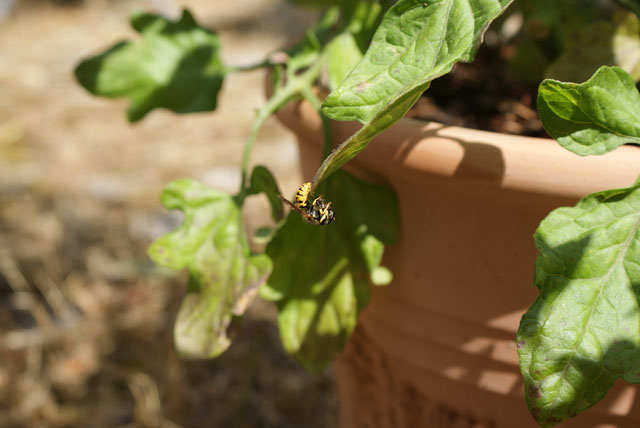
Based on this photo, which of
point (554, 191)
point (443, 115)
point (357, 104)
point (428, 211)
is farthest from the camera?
point (443, 115)

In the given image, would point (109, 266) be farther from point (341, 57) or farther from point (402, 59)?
point (402, 59)

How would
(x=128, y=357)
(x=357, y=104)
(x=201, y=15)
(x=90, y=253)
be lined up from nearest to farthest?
(x=357, y=104)
(x=128, y=357)
(x=90, y=253)
(x=201, y=15)

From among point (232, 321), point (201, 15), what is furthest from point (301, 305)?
point (201, 15)

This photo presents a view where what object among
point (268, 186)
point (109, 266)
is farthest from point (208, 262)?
point (109, 266)

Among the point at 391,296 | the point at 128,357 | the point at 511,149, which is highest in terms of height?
the point at 511,149

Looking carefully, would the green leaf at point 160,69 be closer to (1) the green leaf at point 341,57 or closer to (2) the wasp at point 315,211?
(1) the green leaf at point 341,57

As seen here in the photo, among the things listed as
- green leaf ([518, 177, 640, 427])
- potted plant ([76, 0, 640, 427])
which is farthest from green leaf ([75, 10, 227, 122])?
green leaf ([518, 177, 640, 427])

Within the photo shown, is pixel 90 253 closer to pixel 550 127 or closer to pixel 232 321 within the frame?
pixel 232 321

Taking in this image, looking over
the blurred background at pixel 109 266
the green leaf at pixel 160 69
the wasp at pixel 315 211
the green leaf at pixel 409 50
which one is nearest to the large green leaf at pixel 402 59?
the green leaf at pixel 409 50
